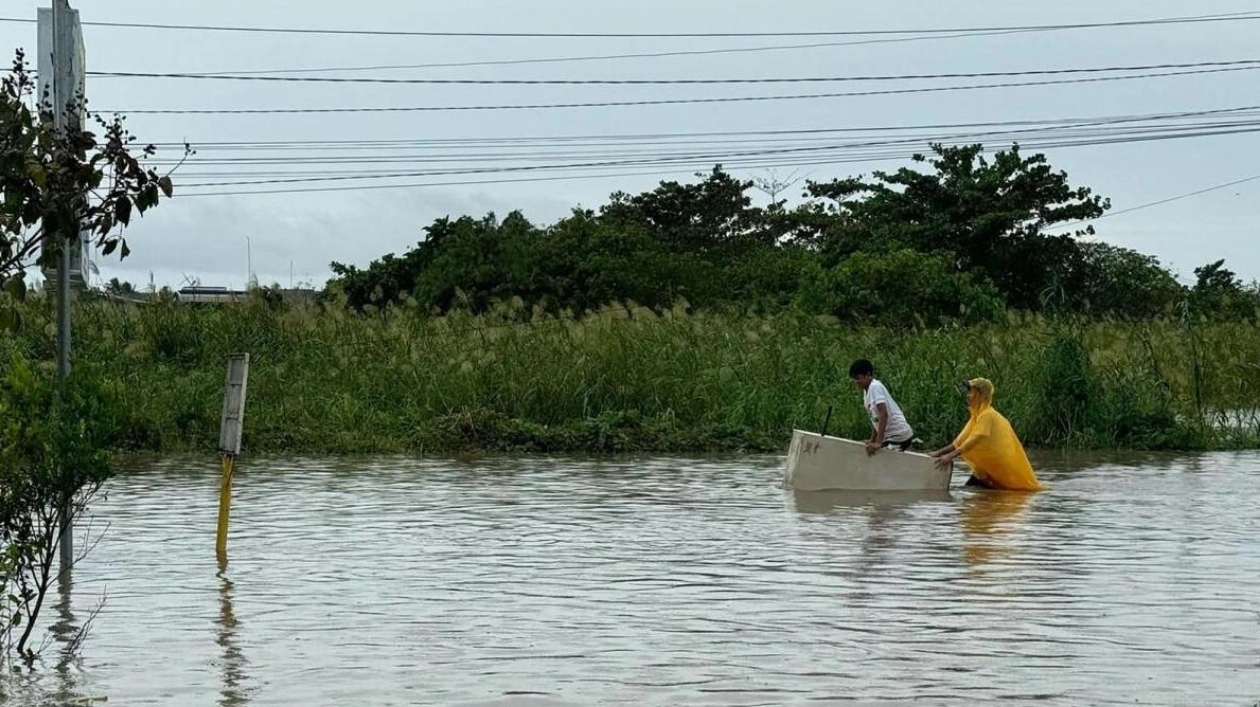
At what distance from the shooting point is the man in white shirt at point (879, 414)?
19.0 metres

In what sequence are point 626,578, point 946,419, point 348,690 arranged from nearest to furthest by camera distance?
point 348,690, point 626,578, point 946,419

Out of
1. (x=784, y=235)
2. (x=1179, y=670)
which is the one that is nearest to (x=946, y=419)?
(x=1179, y=670)

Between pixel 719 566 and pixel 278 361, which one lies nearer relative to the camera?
pixel 719 566

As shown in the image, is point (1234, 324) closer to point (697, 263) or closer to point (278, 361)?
point (278, 361)

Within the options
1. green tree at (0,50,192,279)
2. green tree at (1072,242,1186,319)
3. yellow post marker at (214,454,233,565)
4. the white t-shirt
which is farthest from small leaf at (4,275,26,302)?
green tree at (1072,242,1186,319)

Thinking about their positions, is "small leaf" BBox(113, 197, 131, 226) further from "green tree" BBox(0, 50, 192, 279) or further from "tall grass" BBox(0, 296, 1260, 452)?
"tall grass" BBox(0, 296, 1260, 452)

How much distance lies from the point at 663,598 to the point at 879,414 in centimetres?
789

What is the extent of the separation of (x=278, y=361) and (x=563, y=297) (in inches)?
824

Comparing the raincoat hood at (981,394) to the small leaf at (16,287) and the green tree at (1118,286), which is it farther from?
the green tree at (1118,286)

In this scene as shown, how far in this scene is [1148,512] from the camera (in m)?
17.6

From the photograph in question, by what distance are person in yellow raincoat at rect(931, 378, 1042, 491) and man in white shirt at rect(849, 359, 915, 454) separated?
0.64 m

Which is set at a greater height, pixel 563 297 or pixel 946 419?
pixel 563 297

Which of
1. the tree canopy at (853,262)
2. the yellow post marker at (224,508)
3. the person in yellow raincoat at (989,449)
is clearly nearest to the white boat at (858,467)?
the person in yellow raincoat at (989,449)

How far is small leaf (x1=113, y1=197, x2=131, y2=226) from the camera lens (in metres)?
7.61
